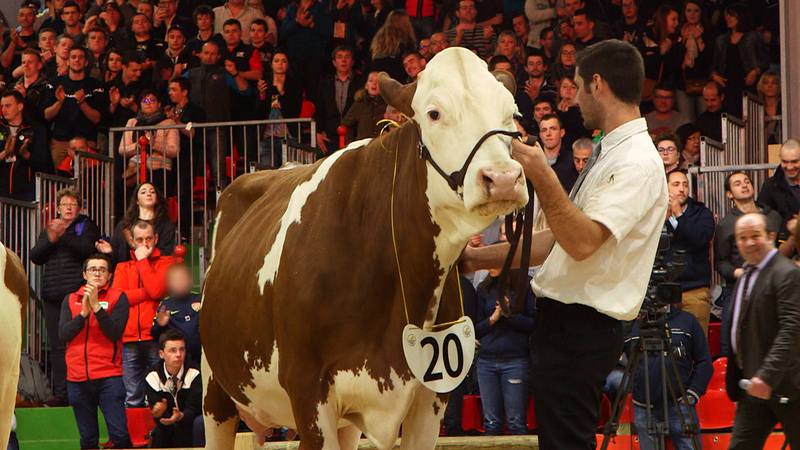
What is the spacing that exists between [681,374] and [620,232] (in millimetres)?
4582

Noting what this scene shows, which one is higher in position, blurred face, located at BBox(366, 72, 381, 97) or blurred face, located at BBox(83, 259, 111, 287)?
blurred face, located at BBox(366, 72, 381, 97)

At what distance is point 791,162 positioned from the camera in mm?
8422

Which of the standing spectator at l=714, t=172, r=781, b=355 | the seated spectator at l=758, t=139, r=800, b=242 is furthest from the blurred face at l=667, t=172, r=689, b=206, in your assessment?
the seated spectator at l=758, t=139, r=800, b=242

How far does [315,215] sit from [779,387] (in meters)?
2.94

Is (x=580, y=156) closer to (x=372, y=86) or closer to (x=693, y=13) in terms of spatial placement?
(x=372, y=86)

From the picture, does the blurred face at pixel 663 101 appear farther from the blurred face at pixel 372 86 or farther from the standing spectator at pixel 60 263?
the standing spectator at pixel 60 263

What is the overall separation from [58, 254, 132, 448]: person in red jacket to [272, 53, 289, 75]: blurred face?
4233mm

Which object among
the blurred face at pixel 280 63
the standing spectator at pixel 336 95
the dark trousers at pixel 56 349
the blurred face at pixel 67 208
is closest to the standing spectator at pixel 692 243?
the standing spectator at pixel 336 95

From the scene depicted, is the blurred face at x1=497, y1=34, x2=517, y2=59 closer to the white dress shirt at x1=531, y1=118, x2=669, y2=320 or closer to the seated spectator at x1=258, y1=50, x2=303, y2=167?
the seated spectator at x1=258, y1=50, x2=303, y2=167

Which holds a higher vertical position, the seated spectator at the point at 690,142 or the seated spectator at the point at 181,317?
the seated spectator at the point at 690,142

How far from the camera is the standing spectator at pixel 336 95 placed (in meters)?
12.1

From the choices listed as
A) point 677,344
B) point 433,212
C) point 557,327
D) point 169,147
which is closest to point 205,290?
point 433,212

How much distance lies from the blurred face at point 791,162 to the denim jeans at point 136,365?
5.68m

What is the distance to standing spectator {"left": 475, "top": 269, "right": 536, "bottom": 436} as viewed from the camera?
7633 mm
